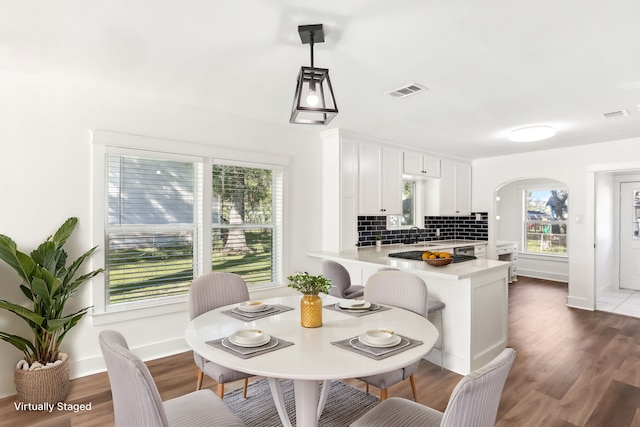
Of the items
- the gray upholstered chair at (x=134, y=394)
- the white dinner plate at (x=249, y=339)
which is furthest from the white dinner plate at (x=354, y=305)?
the gray upholstered chair at (x=134, y=394)

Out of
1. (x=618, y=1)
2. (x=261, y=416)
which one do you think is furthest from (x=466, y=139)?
(x=261, y=416)

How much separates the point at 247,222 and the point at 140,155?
4.19ft

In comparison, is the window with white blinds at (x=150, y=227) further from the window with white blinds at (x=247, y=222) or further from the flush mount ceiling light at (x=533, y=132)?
the flush mount ceiling light at (x=533, y=132)

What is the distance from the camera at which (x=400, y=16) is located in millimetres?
1912

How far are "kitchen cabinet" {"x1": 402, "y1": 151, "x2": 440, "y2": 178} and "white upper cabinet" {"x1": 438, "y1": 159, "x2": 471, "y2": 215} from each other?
0.20m

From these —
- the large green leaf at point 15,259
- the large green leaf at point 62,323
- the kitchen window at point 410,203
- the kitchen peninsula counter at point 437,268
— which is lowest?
the large green leaf at point 62,323

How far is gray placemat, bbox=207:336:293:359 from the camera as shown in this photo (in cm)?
149

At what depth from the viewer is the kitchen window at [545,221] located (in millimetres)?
7262

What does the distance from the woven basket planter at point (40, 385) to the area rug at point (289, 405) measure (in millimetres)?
1188

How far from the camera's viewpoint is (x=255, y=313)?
2.11 m

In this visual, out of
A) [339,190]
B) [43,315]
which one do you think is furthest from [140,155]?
[339,190]

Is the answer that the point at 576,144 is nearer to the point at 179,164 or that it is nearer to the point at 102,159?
the point at 179,164

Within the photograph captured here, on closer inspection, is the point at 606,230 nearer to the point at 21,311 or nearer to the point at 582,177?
the point at 582,177

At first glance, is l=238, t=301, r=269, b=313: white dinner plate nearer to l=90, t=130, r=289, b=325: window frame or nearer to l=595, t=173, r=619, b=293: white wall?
l=90, t=130, r=289, b=325: window frame
